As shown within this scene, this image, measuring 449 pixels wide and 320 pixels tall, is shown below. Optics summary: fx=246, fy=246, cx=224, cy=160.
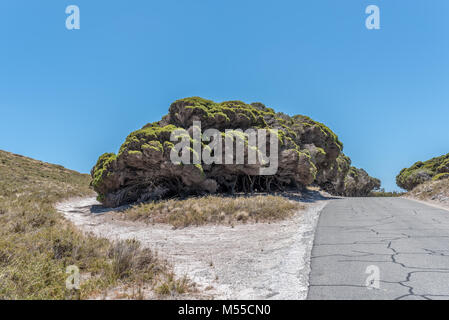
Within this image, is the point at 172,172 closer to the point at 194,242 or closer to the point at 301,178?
the point at 194,242

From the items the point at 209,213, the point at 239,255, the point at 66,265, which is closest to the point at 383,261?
the point at 239,255

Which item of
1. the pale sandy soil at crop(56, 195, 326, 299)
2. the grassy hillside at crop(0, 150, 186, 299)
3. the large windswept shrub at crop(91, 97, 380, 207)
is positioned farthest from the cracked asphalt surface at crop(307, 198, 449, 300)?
the large windswept shrub at crop(91, 97, 380, 207)

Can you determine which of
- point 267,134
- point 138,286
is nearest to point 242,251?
point 138,286

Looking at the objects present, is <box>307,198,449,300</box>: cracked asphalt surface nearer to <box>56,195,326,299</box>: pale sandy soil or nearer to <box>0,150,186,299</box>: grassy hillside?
<box>56,195,326,299</box>: pale sandy soil

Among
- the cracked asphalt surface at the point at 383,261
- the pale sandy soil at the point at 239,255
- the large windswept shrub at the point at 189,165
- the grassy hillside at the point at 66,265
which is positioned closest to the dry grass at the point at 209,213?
the pale sandy soil at the point at 239,255

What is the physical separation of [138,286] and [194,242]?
16.7 ft

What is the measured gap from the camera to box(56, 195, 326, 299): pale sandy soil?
4.67 meters

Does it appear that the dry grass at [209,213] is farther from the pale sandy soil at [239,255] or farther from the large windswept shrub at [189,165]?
the large windswept shrub at [189,165]

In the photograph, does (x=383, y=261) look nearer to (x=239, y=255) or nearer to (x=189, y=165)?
(x=239, y=255)

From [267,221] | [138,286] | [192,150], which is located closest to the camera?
[138,286]

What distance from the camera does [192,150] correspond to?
1933cm
